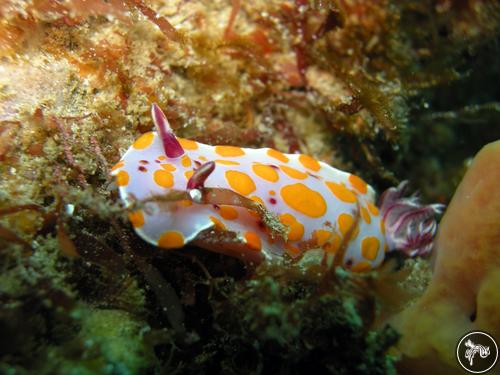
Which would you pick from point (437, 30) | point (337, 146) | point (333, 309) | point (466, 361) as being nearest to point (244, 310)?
point (333, 309)

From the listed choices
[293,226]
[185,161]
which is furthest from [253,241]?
[185,161]

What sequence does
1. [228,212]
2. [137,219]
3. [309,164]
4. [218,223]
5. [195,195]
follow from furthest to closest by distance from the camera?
[309,164]
[228,212]
[218,223]
[195,195]
[137,219]

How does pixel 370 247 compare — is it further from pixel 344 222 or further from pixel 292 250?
pixel 292 250

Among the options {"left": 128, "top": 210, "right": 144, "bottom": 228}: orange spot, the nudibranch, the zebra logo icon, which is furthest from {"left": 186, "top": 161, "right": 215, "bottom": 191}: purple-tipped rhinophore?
the zebra logo icon

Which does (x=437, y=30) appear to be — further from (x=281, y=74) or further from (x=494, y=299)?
(x=494, y=299)

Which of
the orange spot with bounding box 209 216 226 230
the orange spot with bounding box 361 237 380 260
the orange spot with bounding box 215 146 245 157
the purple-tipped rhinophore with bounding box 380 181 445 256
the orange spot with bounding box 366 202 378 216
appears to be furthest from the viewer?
the purple-tipped rhinophore with bounding box 380 181 445 256

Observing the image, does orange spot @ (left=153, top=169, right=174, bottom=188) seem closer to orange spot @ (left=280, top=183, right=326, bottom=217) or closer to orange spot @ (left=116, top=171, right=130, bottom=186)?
orange spot @ (left=116, top=171, right=130, bottom=186)

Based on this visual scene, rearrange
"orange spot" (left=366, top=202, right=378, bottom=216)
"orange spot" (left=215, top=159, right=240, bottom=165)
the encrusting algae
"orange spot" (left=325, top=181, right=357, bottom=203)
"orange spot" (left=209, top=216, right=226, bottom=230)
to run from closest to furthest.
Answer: the encrusting algae, "orange spot" (left=209, top=216, right=226, bottom=230), "orange spot" (left=215, top=159, right=240, bottom=165), "orange spot" (left=325, top=181, right=357, bottom=203), "orange spot" (left=366, top=202, right=378, bottom=216)
